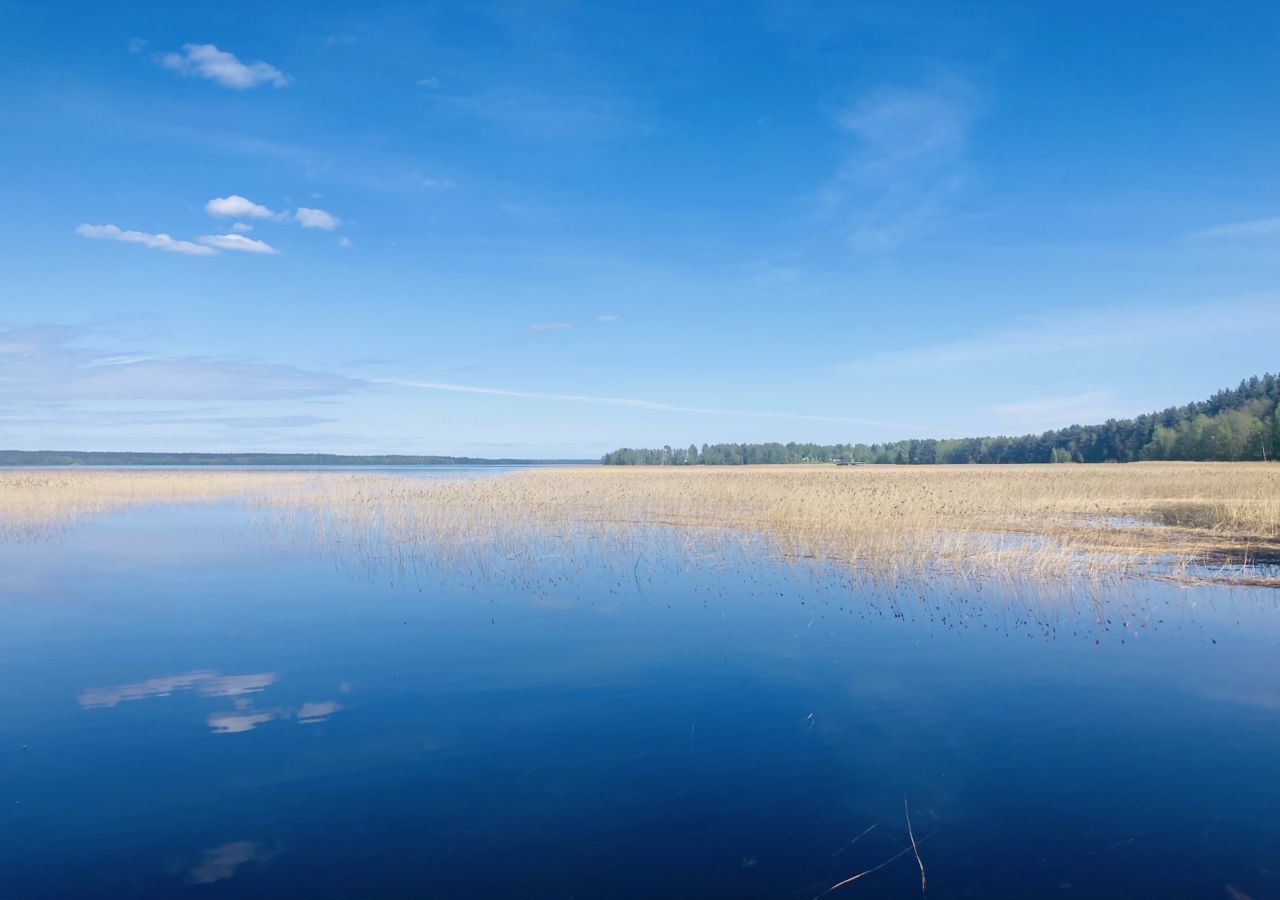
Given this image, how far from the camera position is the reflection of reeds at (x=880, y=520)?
49.5 ft

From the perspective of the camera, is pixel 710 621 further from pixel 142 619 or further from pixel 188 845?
pixel 142 619

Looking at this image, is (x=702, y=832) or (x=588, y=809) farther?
(x=588, y=809)

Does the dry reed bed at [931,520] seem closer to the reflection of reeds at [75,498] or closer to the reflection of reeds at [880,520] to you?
the reflection of reeds at [880,520]

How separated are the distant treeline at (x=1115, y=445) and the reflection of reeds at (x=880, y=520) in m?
34.6

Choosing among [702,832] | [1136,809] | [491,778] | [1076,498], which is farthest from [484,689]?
[1076,498]

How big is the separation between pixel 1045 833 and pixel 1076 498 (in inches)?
1021

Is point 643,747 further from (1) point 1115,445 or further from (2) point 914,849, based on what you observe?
(1) point 1115,445

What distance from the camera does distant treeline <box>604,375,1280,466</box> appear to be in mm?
63344

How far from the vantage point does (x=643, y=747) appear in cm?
616

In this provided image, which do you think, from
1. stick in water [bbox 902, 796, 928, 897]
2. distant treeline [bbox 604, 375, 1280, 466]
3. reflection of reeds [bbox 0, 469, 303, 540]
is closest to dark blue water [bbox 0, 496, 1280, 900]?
stick in water [bbox 902, 796, 928, 897]

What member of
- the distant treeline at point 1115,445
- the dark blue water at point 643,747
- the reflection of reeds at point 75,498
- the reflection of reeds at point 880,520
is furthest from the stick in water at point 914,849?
the distant treeline at point 1115,445

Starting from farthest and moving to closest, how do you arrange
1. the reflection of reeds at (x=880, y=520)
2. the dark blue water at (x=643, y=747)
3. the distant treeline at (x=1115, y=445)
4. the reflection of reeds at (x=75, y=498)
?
the distant treeline at (x=1115, y=445), the reflection of reeds at (x=75, y=498), the reflection of reeds at (x=880, y=520), the dark blue water at (x=643, y=747)

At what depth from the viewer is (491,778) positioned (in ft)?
18.2

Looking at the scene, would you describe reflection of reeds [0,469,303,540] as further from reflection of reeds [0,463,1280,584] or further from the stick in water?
the stick in water
